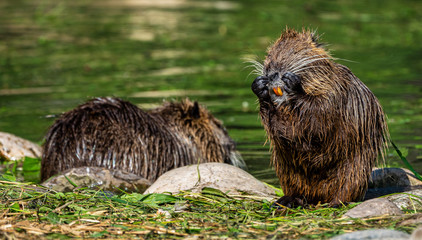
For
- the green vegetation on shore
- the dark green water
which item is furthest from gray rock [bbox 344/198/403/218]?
the dark green water

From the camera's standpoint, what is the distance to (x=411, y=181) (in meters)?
5.79

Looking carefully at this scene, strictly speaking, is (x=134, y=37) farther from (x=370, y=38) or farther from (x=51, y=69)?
(x=370, y=38)

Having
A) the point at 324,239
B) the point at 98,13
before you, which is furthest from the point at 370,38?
the point at 324,239

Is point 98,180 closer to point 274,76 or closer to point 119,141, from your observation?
point 119,141

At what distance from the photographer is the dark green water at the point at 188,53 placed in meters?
9.59

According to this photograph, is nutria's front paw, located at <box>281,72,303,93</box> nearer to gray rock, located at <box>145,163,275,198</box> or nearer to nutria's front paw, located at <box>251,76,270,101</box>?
nutria's front paw, located at <box>251,76,270,101</box>

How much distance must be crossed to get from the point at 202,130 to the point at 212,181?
1.52 meters

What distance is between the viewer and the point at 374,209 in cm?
427

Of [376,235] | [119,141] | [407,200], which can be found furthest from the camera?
[119,141]

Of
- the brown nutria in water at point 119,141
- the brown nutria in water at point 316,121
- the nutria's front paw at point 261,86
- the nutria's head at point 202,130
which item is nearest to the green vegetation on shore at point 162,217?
the brown nutria in water at point 316,121

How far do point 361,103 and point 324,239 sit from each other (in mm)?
1238

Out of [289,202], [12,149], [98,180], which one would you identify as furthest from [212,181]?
[12,149]

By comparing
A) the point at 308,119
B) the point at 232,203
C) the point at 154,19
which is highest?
the point at 154,19

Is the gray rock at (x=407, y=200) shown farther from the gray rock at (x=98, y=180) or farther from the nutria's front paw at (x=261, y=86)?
the gray rock at (x=98, y=180)
